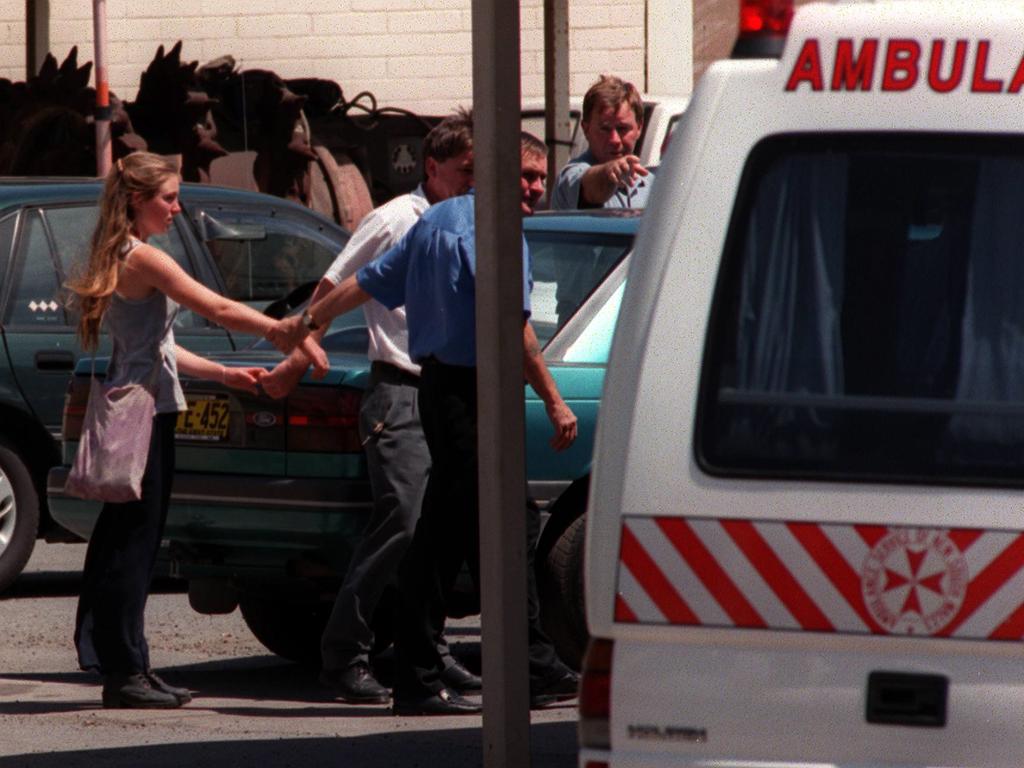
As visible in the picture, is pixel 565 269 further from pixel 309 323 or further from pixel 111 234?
pixel 111 234

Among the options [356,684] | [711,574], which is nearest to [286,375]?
[356,684]

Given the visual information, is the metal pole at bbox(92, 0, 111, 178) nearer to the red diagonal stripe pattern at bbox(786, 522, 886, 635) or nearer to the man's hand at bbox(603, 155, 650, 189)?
the man's hand at bbox(603, 155, 650, 189)

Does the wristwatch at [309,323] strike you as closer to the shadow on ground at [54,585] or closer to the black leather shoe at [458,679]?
the black leather shoe at [458,679]

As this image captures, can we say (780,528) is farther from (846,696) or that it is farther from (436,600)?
(436,600)

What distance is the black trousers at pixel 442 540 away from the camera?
22.1ft

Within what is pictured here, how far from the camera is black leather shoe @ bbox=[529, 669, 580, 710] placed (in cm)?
712

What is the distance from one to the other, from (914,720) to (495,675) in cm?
192

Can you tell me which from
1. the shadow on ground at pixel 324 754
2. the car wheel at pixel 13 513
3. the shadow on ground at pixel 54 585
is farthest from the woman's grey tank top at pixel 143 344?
the shadow on ground at pixel 54 585

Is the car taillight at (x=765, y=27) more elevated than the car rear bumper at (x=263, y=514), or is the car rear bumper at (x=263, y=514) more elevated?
the car taillight at (x=765, y=27)

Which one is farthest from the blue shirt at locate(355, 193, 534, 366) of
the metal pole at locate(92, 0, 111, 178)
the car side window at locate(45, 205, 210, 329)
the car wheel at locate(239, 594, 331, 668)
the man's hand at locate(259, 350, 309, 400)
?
the metal pole at locate(92, 0, 111, 178)

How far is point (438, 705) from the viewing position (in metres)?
7.02

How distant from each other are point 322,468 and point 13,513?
288cm

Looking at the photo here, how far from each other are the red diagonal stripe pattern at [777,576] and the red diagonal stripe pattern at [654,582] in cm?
14

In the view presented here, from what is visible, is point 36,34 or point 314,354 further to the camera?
point 36,34
